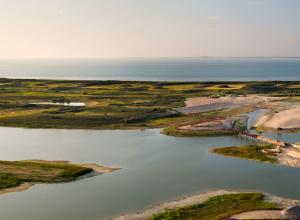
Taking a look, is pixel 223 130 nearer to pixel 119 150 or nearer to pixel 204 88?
pixel 119 150

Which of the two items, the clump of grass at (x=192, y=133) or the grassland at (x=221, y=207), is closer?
the grassland at (x=221, y=207)

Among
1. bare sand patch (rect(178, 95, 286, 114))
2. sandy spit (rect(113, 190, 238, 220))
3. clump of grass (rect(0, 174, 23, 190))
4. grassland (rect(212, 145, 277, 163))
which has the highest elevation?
bare sand patch (rect(178, 95, 286, 114))

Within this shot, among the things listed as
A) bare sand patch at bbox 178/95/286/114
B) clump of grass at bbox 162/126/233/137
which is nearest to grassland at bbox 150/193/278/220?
clump of grass at bbox 162/126/233/137

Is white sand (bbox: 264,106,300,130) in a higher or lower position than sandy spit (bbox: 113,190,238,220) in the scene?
higher

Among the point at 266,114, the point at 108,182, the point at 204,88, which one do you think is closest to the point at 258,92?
the point at 204,88

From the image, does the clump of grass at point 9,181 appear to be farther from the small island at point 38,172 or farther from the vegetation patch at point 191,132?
the vegetation patch at point 191,132

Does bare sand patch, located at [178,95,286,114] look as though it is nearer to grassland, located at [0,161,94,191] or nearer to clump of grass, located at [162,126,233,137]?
clump of grass, located at [162,126,233,137]

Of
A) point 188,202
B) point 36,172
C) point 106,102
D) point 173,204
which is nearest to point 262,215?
point 188,202

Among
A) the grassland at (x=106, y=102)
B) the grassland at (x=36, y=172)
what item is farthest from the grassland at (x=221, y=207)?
the grassland at (x=106, y=102)
